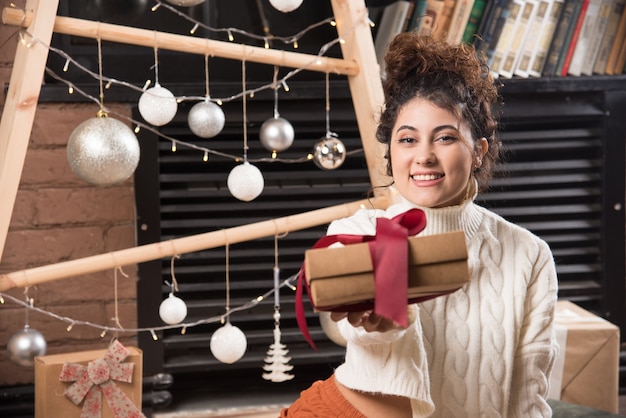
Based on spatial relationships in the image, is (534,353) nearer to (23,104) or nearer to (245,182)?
(245,182)

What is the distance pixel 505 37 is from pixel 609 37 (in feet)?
1.01

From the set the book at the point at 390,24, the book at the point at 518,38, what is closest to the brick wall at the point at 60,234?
the book at the point at 390,24

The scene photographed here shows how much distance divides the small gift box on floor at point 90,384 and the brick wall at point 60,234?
0.36m

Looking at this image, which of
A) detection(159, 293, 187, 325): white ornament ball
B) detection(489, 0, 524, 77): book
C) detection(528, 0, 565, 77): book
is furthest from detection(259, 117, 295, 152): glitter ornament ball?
detection(528, 0, 565, 77): book

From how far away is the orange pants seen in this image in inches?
59.6

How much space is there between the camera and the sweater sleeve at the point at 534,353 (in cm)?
153

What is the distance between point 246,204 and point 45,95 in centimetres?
60

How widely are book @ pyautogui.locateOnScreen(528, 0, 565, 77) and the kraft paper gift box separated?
1400 millimetres

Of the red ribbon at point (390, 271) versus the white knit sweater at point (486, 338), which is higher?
the red ribbon at point (390, 271)

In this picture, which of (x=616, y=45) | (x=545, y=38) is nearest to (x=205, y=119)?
(x=545, y=38)

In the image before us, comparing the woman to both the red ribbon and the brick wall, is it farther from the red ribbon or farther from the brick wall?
the brick wall

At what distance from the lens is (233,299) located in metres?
2.57

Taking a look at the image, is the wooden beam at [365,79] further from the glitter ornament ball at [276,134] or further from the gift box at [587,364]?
the gift box at [587,364]

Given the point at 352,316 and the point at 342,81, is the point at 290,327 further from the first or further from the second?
the point at 352,316
